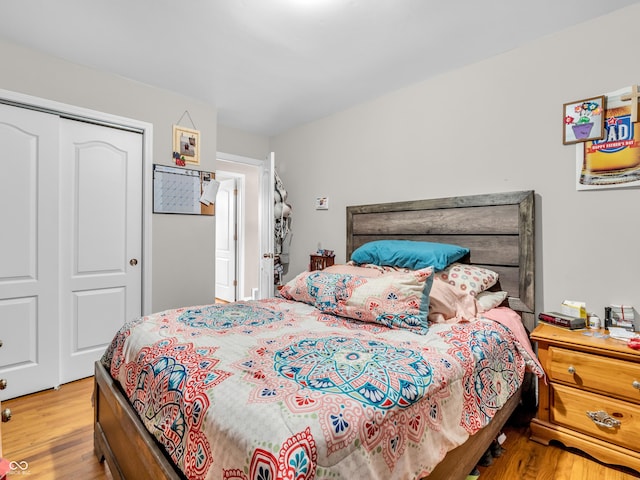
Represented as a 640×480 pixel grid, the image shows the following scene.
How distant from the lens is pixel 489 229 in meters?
2.29

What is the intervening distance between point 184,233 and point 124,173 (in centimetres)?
73

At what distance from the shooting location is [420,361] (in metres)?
1.18

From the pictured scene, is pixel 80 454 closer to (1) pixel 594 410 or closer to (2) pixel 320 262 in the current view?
(2) pixel 320 262

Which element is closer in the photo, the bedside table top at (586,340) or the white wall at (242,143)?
the bedside table top at (586,340)

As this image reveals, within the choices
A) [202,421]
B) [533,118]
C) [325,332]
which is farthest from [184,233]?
[533,118]

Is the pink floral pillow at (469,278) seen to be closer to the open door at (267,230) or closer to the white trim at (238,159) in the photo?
the open door at (267,230)

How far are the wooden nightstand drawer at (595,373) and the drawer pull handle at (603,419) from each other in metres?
0.11

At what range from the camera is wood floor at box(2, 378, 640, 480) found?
1.56m

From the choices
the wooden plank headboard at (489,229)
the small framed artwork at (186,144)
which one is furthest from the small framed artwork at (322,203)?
the small framed artwork at (186,144)

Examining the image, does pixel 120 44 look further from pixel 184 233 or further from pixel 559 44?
pixel 559 44

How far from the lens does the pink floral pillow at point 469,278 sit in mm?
2055

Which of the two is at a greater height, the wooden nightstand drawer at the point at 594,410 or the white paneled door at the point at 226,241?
the white paneled door at the point at 226,241

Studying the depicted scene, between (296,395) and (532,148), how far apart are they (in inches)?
86.4

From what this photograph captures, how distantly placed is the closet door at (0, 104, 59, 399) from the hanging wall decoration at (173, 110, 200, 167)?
886 millimetres
